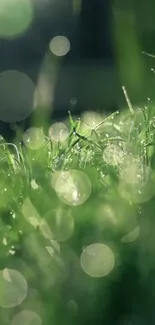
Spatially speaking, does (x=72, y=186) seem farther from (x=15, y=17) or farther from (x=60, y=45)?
(x=60, y=45)

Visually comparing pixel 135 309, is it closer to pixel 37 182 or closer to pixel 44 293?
pixel 44 293

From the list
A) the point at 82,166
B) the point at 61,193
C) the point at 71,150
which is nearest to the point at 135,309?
the point at 61,193

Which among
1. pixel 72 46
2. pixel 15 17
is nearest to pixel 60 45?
pixel 72 46

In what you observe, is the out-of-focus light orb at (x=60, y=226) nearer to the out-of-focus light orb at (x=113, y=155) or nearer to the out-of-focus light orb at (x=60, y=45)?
the out-of-focus light orb at (x=113, y=155)

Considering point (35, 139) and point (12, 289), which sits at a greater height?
point (12, 289)

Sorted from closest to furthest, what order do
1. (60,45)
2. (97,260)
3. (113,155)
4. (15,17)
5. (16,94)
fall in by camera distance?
(97,260), (113,155), (15,17), (16,94), (60,45)

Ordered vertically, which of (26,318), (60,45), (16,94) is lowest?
(16,94)

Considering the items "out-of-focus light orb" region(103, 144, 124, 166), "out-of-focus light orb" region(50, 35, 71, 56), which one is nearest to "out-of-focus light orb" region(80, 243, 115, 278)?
"out-of-focus light orb" region(103, 144, 124, 166)
